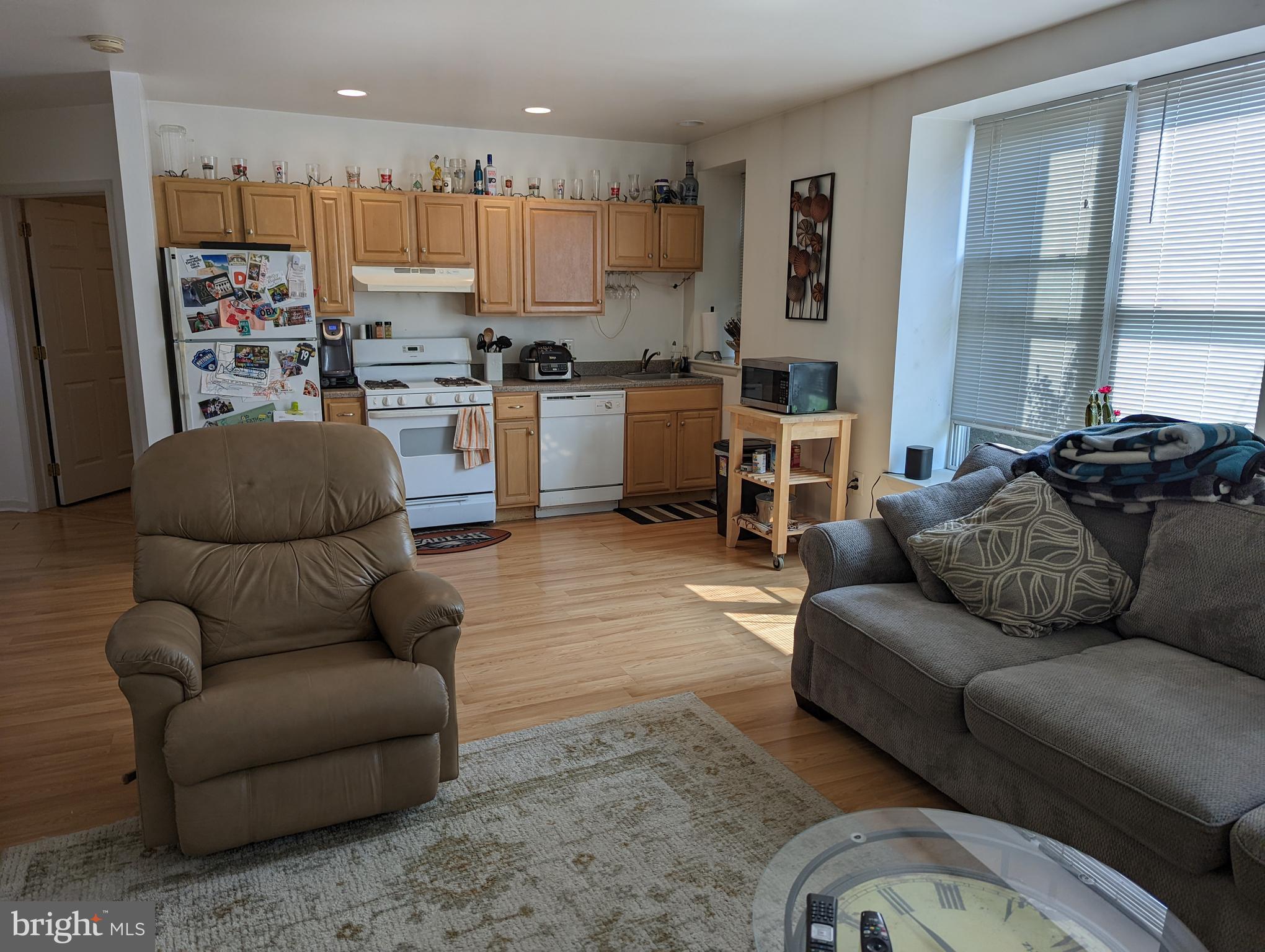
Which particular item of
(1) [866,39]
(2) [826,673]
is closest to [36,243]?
(1) [866,39]

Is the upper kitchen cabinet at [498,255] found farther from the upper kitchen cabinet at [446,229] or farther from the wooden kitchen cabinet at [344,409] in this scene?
the wooden kitchen cabinet at [344,409]

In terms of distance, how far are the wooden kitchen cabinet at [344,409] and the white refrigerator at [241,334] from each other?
0.16 m

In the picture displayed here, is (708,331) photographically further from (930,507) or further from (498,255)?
(930,507)

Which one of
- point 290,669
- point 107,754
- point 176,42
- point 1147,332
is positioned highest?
point 176,42

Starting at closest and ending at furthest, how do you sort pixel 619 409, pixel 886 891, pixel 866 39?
pixel 886 891 < pixel 866 39 < pixel 619 409

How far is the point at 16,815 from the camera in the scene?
8.20ft

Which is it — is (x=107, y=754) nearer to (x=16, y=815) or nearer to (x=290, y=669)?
(x=16, y=815)

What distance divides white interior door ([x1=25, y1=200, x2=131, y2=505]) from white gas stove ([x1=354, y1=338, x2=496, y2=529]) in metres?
2.36

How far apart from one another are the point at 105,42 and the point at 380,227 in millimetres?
1803

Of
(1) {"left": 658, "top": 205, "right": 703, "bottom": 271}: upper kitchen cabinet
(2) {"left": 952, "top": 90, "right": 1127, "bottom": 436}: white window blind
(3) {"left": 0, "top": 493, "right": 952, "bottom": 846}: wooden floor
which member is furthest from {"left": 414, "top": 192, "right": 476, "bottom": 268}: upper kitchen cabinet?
(2) {"left": 952, "top": 90, "right": 1127, "bottom": 436}: white window blind

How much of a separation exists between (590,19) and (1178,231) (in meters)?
2.50

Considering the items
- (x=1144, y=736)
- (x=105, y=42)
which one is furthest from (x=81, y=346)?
(x=1144, y=736)

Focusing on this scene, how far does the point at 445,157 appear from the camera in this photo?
5.82 metres

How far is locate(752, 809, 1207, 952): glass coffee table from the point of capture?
1.51 m
